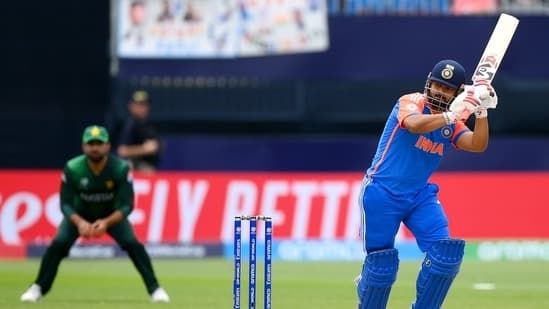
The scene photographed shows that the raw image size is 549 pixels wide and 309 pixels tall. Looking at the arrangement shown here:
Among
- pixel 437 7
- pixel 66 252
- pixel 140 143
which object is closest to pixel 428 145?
pixel 66 252

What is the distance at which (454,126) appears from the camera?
8.65m

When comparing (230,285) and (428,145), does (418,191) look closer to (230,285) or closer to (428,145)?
(428,145)

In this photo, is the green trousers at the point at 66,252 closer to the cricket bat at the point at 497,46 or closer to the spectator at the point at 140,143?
the cricket bat at the point at 497,46

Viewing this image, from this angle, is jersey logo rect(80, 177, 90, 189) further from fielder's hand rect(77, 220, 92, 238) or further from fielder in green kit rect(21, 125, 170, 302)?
fielder's hand rect(77, 220, 92, 238)

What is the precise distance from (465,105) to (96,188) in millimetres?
3856

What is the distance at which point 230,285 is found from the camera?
1243cm

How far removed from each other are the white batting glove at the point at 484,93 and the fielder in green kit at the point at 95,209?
3.48 meters

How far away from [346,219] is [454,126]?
285 inches

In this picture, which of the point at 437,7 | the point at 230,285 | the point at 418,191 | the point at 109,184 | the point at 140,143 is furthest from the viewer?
the point at 437,7

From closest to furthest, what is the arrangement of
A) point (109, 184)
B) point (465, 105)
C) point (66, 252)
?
point (465, 105) → point (66, 252) → point (109, 184)

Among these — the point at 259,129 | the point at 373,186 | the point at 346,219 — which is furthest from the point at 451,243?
the point at 259,129

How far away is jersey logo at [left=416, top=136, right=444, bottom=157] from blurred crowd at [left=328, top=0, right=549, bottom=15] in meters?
8.45

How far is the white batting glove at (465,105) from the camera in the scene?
812cm

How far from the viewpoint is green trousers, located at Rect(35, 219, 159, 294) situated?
10.9m
